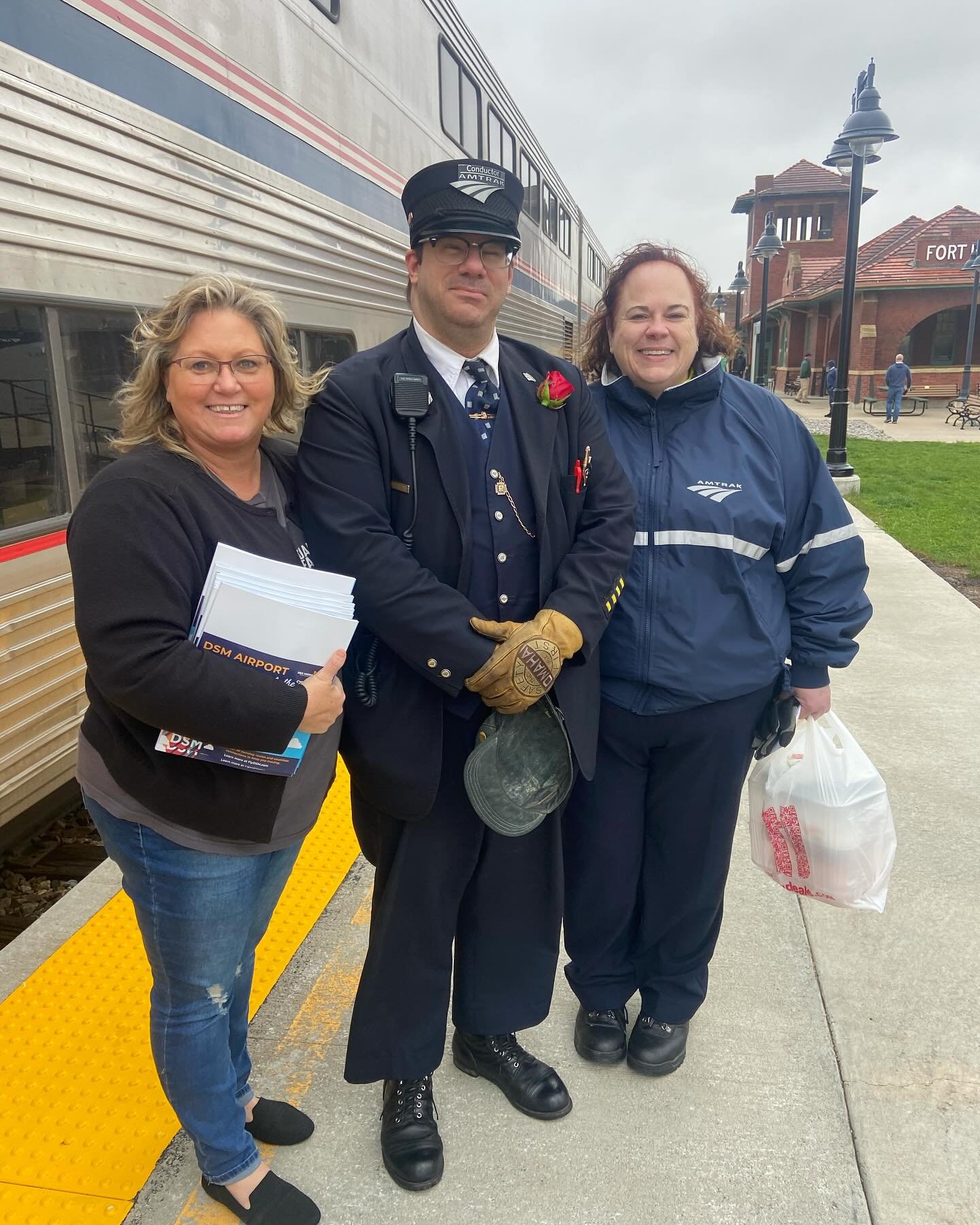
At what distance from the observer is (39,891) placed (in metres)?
3.51

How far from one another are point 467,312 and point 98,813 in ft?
4.06

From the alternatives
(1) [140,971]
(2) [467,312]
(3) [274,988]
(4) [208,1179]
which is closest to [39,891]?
(1) [140,971]

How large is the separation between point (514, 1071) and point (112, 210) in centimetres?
291

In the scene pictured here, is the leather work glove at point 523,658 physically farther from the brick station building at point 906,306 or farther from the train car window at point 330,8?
the brick station building at point 906,306

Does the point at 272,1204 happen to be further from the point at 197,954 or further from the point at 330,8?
the point at 330,8

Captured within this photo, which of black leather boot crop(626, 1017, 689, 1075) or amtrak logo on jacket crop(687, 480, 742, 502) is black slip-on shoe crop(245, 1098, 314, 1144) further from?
amtrak logo on jacket crop(687, 480, 742, 502)

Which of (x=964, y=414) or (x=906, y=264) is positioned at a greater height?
(x=906, y=264)

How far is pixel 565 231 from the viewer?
13.5 metres

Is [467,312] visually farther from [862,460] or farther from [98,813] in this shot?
[862,460]

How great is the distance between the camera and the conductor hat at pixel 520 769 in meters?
1.97

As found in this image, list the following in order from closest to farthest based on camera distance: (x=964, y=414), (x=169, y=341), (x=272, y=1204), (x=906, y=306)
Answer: (x=169, y=341) → (x=272, y=1204) → (x=964, y=414) → (x=906, y=306)

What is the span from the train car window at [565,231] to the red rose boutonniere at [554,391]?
11.9 meters

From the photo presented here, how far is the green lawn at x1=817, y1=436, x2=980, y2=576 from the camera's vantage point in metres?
8.55

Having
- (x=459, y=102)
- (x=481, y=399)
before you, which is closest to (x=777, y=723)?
(x=481, y=399)
